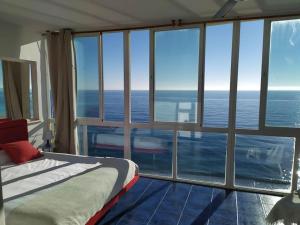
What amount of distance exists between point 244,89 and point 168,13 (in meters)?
1.62

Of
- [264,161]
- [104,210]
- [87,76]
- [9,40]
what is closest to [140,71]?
[87,76]

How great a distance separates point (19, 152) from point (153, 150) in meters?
2.20

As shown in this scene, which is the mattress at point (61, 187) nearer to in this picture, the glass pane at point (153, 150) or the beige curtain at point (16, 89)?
the glass pane at point (153, 150)

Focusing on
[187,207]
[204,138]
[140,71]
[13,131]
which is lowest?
[187,207]

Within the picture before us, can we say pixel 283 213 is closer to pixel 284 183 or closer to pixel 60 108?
pixel 284 183

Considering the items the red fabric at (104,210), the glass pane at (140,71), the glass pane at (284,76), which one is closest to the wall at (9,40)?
the glass pane at (140,71)

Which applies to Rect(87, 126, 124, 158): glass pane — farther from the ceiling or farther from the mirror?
the ceiling

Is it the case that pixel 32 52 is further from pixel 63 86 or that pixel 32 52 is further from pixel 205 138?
pixel 205 138

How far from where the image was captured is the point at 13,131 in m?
3.90

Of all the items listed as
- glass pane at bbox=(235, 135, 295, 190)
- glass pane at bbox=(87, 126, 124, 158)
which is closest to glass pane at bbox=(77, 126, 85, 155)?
glass pane at bbox=(87, 126, 124, 158)

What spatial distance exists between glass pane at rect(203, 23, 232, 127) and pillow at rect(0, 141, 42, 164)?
109 inches

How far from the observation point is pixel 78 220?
83.7 inches

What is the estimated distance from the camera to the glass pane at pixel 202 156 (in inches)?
155

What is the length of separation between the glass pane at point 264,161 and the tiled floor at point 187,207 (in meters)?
0.31
